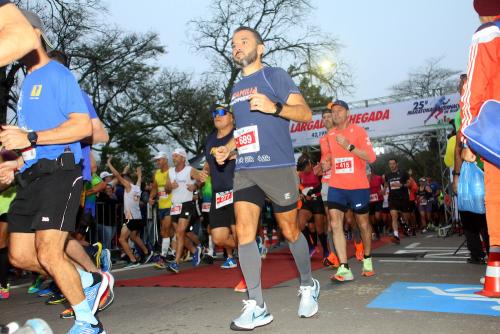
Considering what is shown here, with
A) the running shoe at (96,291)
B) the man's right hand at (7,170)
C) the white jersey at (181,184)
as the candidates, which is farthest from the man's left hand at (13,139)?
the white jersey at (181,184)

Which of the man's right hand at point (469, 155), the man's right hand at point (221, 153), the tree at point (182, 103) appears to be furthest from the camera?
the tree at point (182, 103)

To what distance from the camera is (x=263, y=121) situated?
377 cm

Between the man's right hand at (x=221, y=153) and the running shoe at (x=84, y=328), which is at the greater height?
the man's right hand at (x=221, y=153)

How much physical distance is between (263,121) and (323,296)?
5.82 ft

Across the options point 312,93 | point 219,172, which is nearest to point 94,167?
point 219,172

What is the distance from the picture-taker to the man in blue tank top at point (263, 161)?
11.9ft

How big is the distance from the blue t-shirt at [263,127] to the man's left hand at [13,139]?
1.58 m

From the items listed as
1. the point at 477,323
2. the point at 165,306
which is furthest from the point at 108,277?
the point at 477,323

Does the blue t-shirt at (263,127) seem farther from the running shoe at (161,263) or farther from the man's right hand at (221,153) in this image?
the running shoe at (161,263)

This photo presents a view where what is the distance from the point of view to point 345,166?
595cm

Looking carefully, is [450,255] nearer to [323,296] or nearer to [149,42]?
[323,296]

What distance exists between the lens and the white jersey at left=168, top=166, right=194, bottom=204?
8.37m

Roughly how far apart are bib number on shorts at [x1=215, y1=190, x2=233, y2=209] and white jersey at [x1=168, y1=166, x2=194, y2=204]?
5.97 ft

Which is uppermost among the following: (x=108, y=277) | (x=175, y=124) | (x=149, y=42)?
(x=149, y=42)
